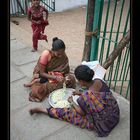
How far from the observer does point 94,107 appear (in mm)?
2645

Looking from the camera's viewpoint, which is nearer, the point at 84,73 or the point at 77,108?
the point at 84,73

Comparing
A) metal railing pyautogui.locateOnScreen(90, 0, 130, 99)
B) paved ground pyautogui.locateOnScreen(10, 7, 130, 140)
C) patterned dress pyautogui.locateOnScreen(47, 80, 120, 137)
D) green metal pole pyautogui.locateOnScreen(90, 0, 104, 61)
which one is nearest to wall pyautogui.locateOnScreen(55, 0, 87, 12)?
metal railing pyautogui.locateOnScreen(90, 0, 130, 99)

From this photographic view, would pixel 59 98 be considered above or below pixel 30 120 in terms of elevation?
above

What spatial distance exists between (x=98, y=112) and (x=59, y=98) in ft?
Result: 2.11

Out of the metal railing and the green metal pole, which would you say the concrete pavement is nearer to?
the metal railing

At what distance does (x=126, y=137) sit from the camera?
2.73 meters

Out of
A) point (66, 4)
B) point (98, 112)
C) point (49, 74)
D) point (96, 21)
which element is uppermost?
point (66, 4)

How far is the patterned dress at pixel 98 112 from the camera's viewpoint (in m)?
2.64

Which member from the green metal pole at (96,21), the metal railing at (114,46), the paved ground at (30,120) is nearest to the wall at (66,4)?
the metal railing at (114,46)

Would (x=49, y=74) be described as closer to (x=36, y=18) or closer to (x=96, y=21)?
(x=96, y=21)

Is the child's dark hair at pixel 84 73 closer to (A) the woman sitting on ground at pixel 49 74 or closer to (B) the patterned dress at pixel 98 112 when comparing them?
(B) the patterned dress at pixel 98 112

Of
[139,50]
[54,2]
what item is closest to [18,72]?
[139,50]

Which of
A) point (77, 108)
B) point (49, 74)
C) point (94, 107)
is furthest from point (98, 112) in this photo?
point (49, 74)

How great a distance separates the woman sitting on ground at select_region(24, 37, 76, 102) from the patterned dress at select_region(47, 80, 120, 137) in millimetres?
594
